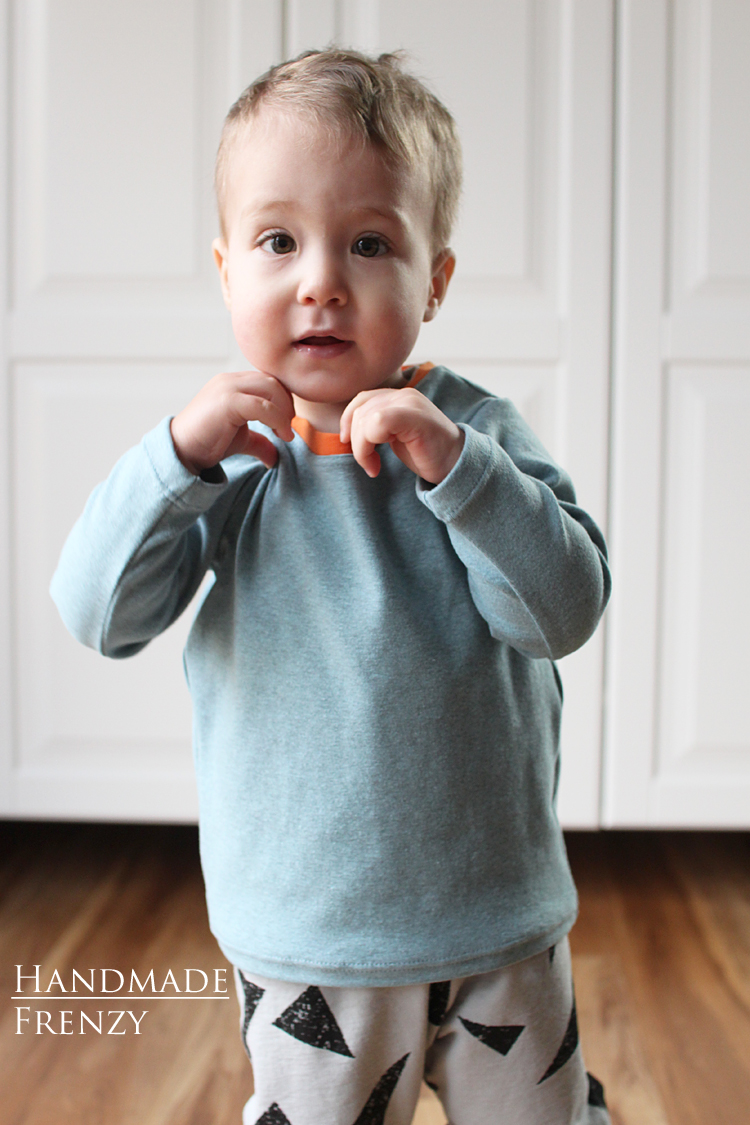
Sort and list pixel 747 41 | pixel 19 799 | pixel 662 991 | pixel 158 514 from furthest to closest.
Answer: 1. pixel 19 799
2. pixel 747 41
3. pixel 662 991
4. pixel 158 514

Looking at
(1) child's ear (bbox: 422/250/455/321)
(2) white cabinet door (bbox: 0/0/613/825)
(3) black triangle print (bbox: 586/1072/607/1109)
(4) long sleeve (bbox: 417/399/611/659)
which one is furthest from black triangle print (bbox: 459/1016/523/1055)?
(2) white cabinet door (bbox: 0/0/613/825)

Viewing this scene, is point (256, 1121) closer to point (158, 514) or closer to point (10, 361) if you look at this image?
point (158, 514)

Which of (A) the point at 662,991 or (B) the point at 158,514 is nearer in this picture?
(B) the point at 158,514

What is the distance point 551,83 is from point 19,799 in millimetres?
1188

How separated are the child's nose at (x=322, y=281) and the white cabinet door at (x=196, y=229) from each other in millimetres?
708

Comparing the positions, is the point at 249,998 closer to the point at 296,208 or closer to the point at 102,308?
the point at 296,208

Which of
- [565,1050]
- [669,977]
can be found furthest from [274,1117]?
[669,977]

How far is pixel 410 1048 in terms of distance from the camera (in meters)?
0.57

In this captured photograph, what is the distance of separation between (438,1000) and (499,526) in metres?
0.30

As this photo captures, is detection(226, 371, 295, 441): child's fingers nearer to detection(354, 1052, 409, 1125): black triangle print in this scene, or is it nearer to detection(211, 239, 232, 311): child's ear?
detection(211, 239, 232, 311): child's ear

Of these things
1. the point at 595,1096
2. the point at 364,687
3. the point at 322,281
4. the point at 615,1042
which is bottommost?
the point at 615,1042

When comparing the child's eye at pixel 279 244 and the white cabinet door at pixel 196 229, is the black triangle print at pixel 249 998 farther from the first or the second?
the white cabinet door at pixel 196 229

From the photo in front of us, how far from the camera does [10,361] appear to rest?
125 cm

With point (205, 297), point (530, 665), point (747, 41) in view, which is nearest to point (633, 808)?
point (530, 665)
